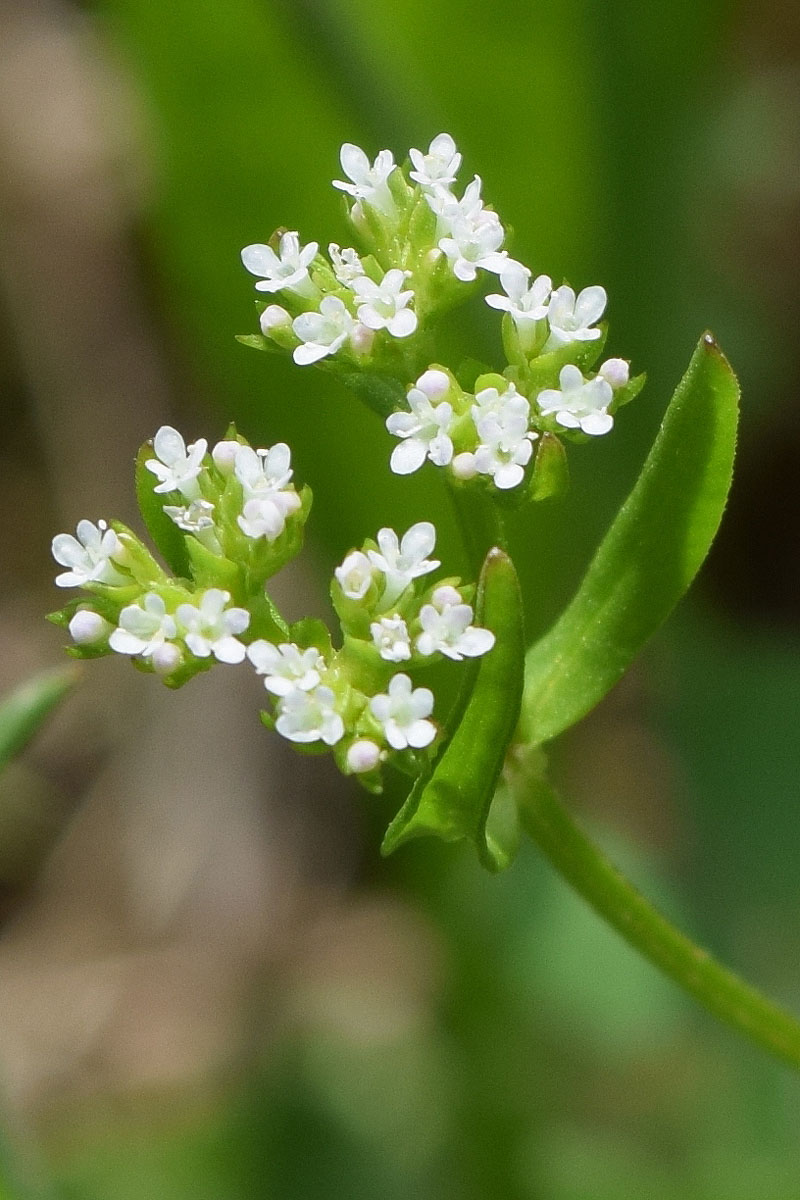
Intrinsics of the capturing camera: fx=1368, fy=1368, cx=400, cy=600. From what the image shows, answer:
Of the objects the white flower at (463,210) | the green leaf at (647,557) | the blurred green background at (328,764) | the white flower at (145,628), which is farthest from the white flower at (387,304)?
the blurred green background at (328,764)

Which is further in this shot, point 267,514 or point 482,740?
point 267,514

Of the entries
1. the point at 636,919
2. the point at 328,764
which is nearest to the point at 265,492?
the point at 636,919

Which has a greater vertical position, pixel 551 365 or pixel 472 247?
pixel 472 247

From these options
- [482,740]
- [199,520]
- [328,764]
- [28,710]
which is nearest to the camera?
[482,740]

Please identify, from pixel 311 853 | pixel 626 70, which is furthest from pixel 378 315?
pixel 311 853

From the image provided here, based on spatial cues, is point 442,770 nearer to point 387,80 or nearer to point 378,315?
point 378,315

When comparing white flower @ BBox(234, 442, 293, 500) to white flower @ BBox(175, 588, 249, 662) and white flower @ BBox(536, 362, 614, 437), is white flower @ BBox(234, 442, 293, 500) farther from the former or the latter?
white flower @ BBox(536, 362, 614, 437)

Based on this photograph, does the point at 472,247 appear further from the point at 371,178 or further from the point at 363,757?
the point at 363,757

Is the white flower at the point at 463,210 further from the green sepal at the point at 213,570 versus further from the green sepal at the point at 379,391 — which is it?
the green sepal at the point at 213,570
